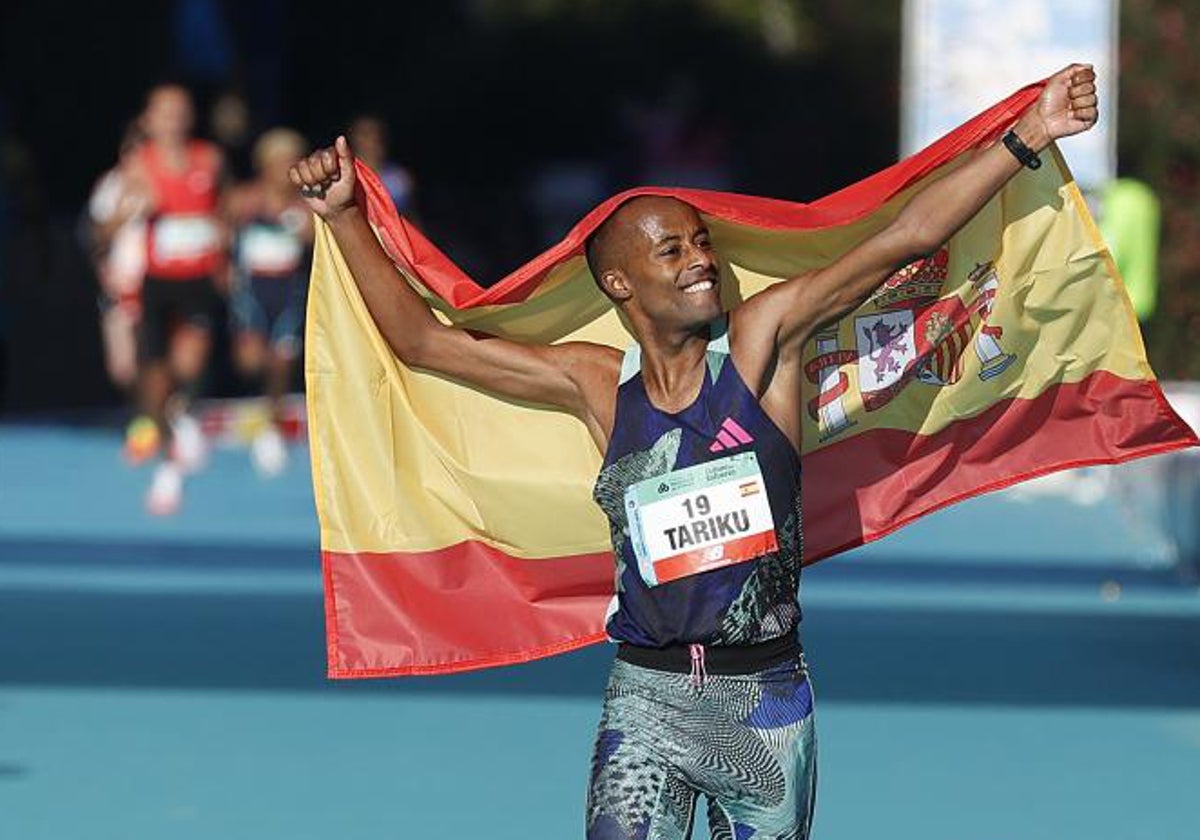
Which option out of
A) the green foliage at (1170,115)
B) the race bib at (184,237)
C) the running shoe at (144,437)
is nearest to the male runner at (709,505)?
the race bib at (184,237)

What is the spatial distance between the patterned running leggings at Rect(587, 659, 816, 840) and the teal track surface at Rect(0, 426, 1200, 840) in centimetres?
233

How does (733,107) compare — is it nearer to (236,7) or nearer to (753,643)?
(236,7)

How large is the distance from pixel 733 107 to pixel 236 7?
44.5 feet

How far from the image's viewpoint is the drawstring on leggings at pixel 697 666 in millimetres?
5969

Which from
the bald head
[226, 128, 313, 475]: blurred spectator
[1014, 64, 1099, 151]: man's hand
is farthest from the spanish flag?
[226, 128, 313, 475]: blurred spectator

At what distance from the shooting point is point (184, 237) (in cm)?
1734

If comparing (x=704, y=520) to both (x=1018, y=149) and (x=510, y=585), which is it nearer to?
(x=510, y=585)

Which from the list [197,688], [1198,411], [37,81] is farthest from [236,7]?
[197,688]

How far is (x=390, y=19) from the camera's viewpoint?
4828cm

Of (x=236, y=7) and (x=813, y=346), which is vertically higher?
(x=236, y=7)

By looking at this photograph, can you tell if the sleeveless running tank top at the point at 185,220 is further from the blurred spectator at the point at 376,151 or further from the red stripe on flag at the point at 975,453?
the red stripe on flag at the point at 975,453

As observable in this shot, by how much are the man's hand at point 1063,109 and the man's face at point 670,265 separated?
2.40 feet

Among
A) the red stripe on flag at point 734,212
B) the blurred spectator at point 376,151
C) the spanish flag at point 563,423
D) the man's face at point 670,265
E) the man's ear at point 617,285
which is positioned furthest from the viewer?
the blurred spectator at point 376,151

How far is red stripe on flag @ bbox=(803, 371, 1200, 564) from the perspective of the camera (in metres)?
6.76
